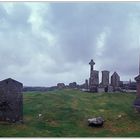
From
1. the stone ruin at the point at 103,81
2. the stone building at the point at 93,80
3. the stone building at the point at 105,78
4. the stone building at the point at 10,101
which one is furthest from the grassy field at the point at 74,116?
the stone building at the point at 105,78

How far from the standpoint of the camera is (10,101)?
27328mm

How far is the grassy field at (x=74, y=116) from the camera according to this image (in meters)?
25.3

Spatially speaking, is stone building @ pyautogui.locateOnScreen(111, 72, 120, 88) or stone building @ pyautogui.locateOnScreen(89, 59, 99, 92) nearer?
stone building @ pyautogui.locateOnScreen(89, 59, 99, 92)

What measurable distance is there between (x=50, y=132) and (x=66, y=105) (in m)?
8.33

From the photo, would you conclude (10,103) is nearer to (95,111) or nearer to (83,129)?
(83,129)

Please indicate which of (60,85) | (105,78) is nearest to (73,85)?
(60,85)

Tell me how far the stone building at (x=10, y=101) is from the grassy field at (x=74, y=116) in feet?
2.73

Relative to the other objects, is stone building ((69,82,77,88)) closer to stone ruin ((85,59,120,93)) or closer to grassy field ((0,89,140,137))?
stone ruin ((85,59,120,93))

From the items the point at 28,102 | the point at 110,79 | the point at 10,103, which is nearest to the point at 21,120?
the point at 10,103

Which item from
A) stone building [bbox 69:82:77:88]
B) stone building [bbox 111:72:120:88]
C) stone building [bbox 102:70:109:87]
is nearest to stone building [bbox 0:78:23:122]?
stone building [bbox 102:70:109:87]

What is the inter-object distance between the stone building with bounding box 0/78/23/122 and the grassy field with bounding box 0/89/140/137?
83 cm

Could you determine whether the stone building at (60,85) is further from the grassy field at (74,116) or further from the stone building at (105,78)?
the grassy field at (74,116)

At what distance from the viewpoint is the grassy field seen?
25258 millimetres

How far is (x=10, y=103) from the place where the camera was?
2734 cm
